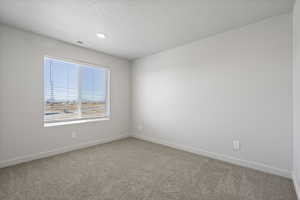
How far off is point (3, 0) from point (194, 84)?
3.21 metres

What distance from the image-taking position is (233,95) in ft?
7.94

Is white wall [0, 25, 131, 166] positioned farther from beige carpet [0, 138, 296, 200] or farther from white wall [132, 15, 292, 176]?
white wall [132, 15, 292, 176]

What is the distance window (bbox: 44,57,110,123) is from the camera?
2.87m

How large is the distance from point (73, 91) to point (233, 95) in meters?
3.40

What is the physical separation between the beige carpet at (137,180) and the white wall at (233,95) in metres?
0.33

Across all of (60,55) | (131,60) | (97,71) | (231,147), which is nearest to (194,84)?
Answer: (231,147)

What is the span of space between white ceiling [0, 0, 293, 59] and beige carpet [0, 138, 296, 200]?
2385 mm

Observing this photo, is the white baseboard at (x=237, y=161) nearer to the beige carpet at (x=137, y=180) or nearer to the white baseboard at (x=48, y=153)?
the beige carpet at (x=137, y=180)

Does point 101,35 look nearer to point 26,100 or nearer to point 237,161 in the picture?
point 26,100

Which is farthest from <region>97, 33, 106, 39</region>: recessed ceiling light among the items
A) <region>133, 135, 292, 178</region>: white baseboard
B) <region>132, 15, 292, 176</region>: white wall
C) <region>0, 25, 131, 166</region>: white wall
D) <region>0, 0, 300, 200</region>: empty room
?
<region>133, 135, 292, 178</region>: white baseboard

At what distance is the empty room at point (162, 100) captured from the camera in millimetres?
1798

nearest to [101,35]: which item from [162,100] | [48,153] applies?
[162,100]

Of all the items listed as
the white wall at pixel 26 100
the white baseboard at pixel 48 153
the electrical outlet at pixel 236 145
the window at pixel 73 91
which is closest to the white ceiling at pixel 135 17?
the white wall at pixel 26 100

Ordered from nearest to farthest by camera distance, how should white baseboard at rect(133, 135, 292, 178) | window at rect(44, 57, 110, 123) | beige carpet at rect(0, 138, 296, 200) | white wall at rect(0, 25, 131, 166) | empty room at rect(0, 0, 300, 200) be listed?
beige carpet at rect(0, 138, 296, 200) → empty room at rect(0, 0, 300, 200) → white baseboard at rect(133, 135, 292, 178) → white wall at rect(0, 25, 131, 166) → window at rect(44, 57, 110, 123)
